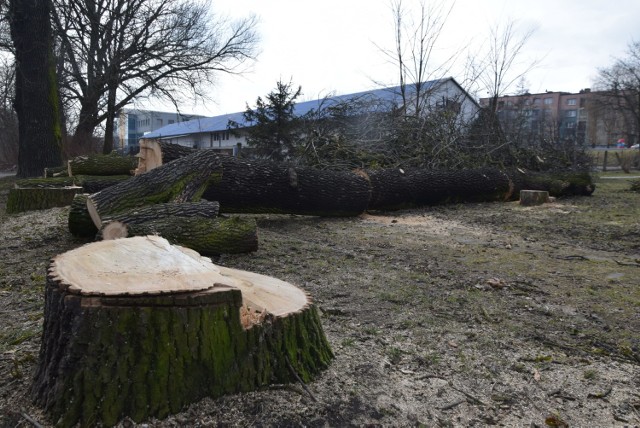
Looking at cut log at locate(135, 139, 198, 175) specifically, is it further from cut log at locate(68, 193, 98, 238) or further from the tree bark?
the tree bark

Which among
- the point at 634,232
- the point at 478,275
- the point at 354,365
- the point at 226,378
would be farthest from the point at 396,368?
the point at 634,232

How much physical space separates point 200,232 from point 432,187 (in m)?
5.85

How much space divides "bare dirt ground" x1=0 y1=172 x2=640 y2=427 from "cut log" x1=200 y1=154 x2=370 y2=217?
0.62 metres

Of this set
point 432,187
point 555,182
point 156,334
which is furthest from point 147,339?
point 555,182

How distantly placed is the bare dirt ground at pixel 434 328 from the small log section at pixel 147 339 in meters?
0.09

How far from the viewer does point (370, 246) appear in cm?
555

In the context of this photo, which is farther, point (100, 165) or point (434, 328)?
point (100, 165)

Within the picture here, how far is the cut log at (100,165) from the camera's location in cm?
875

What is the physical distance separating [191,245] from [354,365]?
2554 mm

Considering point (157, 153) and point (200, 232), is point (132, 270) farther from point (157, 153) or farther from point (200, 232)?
point (157, 153)

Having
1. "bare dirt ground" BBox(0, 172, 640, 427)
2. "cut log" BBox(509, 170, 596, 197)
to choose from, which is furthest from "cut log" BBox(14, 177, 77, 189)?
"cut log" BBox(509, 170, 596, 197)

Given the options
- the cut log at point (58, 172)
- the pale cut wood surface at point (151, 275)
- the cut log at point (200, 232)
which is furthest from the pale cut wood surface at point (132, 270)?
the cut log at point (58, 172)

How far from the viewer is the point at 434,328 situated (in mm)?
2904

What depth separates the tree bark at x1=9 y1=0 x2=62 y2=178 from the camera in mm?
10531
